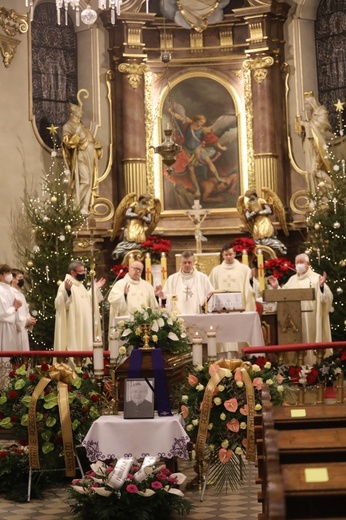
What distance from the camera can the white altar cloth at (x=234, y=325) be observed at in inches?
485

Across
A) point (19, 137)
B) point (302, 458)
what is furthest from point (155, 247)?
point (302, 458)

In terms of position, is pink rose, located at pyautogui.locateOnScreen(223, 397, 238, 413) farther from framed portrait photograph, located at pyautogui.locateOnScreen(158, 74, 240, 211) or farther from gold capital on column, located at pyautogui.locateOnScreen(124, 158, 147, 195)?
framed portrait photograph, located at pyautogui.locateOnScreen(158, 74, 240, 211)

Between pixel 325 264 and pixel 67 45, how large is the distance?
7.04 meters

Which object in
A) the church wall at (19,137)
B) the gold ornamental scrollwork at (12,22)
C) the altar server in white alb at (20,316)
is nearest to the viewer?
the altar server in white alb at (20,316)

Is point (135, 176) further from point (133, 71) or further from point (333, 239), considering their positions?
point (333, 239)

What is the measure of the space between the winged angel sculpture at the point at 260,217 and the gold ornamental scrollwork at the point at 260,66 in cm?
219

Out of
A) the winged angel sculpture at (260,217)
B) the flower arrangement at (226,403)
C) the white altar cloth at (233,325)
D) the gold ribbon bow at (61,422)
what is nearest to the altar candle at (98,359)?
the gold ribbon bow at (61,422)

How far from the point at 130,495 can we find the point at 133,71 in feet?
41.8

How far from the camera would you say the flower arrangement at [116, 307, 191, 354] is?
27.0 feet

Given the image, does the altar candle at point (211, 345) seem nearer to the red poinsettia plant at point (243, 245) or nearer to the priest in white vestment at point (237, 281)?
the priest in white vestment at point (237, 281)

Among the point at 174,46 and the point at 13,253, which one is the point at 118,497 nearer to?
the point at 13,253

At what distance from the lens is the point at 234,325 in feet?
40.8

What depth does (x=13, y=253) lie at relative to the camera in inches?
695

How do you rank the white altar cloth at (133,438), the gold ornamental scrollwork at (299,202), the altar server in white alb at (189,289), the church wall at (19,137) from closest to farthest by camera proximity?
the white altar cloth at (133,438) < the altar server in white alb at (189,289) < the church wall at (19,137) < the gold ornamental scrollwork at (299,202)
